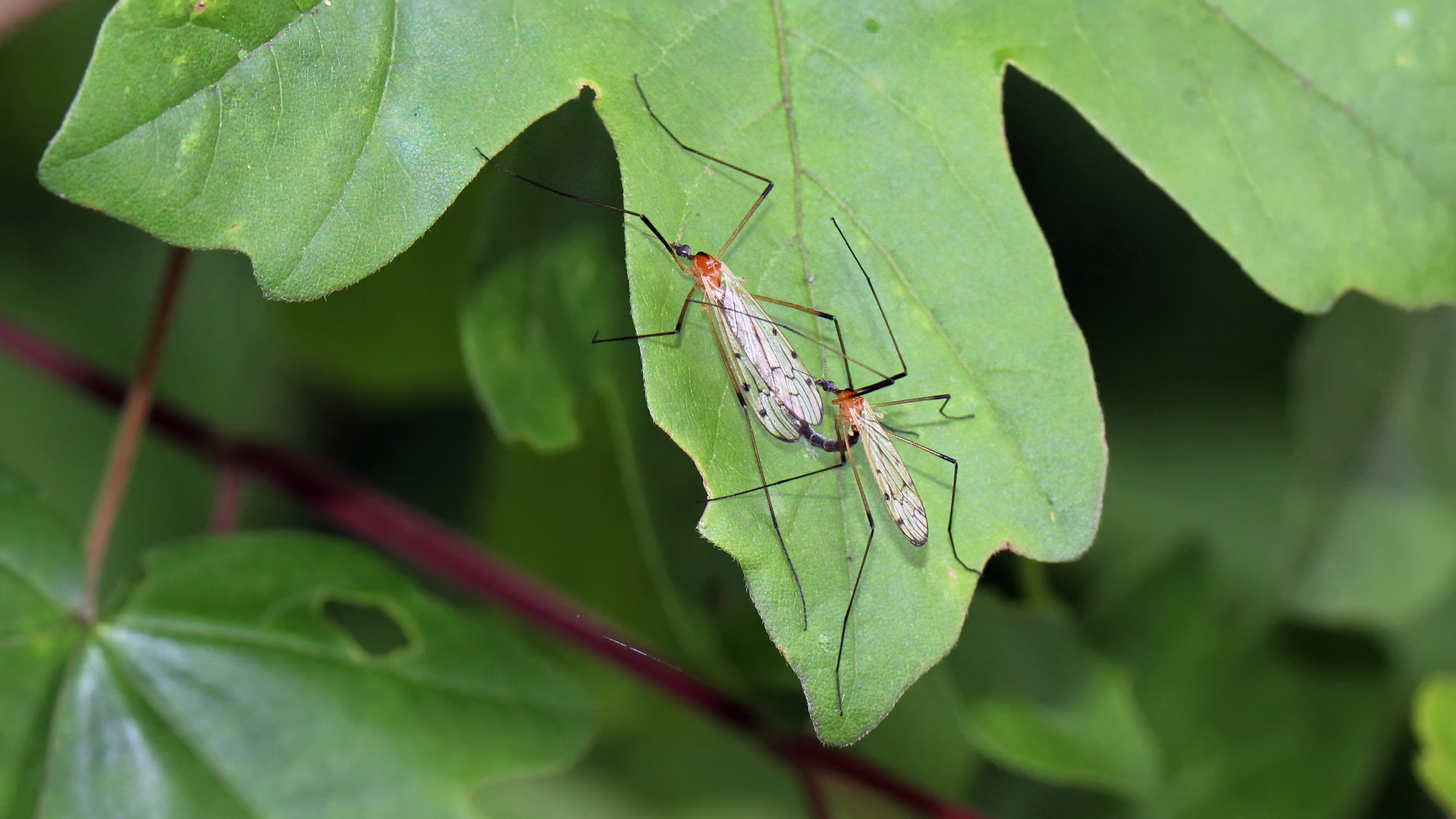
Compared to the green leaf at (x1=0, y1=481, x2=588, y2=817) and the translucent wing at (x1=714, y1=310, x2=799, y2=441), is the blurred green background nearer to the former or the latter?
the translucent wing at (x1=714, y1=310, x2=799, y2=441)

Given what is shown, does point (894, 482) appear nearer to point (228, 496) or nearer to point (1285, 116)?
point (1285, 116)

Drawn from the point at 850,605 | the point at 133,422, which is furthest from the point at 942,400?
the point at 133,422

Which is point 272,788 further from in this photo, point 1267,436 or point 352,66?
point 1267,436

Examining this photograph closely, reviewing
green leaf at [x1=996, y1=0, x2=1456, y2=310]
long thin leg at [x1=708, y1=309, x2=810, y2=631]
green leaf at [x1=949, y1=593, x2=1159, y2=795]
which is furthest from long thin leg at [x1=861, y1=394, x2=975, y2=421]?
green leaf at [x1=949, y1=593, x2=1159, y2=795]

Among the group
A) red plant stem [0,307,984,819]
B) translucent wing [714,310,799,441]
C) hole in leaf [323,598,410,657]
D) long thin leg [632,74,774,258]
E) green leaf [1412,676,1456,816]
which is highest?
long thin leg [632,74,774,258]

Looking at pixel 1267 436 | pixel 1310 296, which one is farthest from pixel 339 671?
pixel 1267 436

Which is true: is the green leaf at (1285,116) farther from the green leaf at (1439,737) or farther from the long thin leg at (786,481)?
the green leaf at (1439,737)

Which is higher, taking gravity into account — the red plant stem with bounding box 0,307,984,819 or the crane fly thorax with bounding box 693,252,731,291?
the crane fly thorax with bounding box 693,252,731,291
